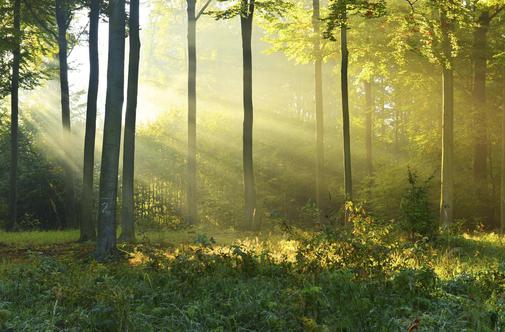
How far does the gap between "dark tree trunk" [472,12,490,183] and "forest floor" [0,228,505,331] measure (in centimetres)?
1121

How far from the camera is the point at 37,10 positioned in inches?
805

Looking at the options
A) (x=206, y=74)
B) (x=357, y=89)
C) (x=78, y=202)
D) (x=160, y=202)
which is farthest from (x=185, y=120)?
(x=206, y=74)

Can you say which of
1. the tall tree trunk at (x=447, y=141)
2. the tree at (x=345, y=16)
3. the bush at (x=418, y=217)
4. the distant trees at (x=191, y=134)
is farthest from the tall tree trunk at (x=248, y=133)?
the tall tree trunk at (x=447, y=141)

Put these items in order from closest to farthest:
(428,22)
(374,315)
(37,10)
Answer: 1. (374,315)
2. (428,22)
3. (37,10)

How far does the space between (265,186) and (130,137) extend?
1042cm

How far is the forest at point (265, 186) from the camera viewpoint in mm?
5707

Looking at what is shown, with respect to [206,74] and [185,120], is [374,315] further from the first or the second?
[206,74]

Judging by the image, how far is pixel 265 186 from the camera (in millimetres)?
22484

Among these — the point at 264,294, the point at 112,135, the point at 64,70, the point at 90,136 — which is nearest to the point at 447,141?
the point at 112,135

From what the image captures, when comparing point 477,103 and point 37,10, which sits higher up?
point 37,10

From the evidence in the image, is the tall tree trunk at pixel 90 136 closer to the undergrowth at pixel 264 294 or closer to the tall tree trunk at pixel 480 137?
the undergrowth at pixel 264 294

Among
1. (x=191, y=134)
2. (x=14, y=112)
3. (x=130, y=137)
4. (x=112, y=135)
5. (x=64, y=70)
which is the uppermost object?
(x=64, y=70)

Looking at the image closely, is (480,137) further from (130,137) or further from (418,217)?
(130,137)

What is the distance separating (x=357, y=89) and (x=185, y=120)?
11989mm
